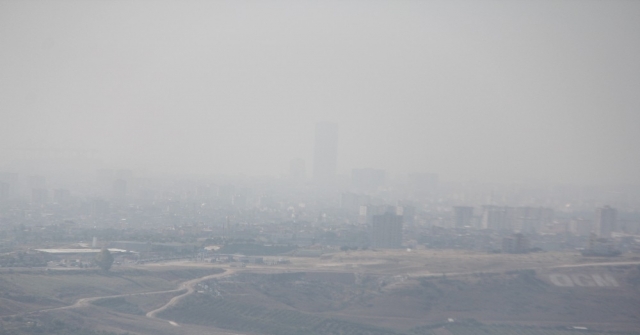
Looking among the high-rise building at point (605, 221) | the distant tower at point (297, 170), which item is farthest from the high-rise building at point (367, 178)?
the high-rise building at point (605, 221)

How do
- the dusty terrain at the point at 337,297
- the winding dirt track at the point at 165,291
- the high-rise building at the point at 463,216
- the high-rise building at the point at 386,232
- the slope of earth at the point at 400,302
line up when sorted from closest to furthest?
1. the winding dirt track at the point at 165,291
2. the dusty terrain at the point at 337,297
3. the slope of earth at the point at 400,302
4. the high-rise building at the point at 386,232
5. the high-rise building at the point at 463,216

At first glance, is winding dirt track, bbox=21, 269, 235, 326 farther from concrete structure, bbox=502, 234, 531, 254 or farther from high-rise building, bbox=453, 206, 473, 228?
high-rise building, bbox=453, 206, 473, 228

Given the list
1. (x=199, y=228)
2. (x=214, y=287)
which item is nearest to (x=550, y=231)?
(x=199, y=228)

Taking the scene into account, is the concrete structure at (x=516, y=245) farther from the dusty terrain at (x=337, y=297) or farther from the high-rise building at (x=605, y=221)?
the high-rise building at (x=605, y=221)

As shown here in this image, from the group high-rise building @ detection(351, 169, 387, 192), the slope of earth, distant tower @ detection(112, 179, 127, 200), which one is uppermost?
high-rise building @ detection(351, 169, 387, 192)

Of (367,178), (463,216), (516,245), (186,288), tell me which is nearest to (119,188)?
(463,216)

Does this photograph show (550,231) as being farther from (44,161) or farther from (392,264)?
(44,161)

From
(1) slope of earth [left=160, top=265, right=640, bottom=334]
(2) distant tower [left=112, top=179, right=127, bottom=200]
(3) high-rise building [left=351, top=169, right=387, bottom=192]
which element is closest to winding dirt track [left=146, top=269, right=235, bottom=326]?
(1) slope of earth [left=160, top=265, right=640, bottom=334]

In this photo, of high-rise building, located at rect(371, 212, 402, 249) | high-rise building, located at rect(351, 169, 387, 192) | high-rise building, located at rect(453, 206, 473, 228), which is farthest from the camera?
high-rise building, located at rect(351, 169, 387, 192)
